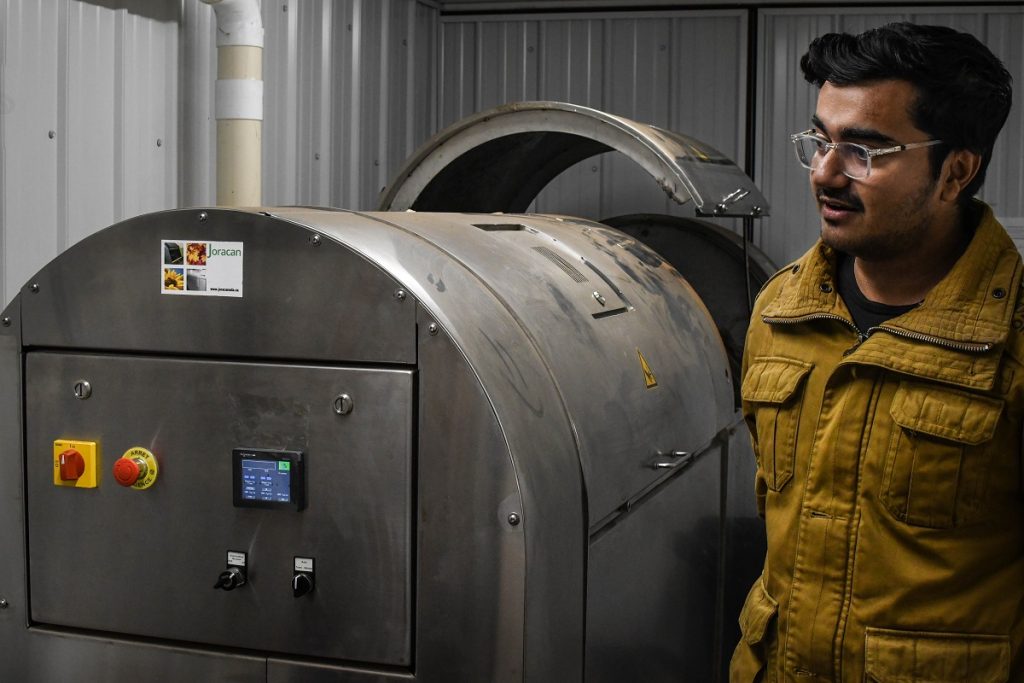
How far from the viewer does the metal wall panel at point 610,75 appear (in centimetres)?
604

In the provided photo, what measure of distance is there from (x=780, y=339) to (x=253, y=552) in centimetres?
126

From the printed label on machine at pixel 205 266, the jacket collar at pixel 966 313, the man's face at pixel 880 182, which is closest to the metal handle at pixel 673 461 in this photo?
the jacket collar at pixel 966 313

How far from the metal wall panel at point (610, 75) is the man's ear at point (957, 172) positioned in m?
3.51

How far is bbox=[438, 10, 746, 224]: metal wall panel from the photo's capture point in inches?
238

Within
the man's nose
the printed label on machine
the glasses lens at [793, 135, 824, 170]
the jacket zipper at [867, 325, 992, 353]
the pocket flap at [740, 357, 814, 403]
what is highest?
the glasses lens at [793, 135, 824, 170]

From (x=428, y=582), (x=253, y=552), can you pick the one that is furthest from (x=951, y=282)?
(x=253, y=552)

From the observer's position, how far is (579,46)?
612cm

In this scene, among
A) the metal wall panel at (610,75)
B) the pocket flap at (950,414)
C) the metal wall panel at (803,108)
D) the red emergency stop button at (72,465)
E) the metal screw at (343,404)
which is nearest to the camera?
the pocket flap at (950,414)

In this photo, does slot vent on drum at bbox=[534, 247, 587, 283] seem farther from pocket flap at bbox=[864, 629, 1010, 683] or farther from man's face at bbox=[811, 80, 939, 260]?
pocket flap at bbox=[864, 629, 1010, 683]

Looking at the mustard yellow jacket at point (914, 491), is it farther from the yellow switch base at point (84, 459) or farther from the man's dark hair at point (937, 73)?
the yellow switch base at point (84, 459)

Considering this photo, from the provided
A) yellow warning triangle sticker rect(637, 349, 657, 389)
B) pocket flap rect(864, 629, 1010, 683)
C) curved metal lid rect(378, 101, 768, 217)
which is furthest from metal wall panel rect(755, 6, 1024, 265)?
pocket flap rect(864, 629, 1010, 683)

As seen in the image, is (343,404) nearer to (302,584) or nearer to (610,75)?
(302,584)

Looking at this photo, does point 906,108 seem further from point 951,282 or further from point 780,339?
point 780,339

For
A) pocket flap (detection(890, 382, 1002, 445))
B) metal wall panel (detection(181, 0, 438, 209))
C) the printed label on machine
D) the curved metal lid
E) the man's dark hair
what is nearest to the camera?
pocket flap (detection(890, 382, 1002, 445))
